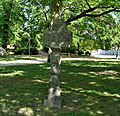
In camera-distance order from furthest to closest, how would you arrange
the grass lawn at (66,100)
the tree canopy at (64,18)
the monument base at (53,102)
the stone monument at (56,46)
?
the tree canopy at (64,18) → the stone monument at (56,46) → the monument base at (53,102) → the grass lawn at (66,100)

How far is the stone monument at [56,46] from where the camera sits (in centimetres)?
757

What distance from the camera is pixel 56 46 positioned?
24.9 ft

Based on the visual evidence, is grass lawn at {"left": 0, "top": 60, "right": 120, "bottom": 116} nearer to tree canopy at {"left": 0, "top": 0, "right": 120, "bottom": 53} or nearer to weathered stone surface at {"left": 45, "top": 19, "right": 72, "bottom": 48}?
weathered stone surface at {"left": 45, "top": 19, "right": 72, "bottom": 48}

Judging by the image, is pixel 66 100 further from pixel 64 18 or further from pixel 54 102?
pixel 64 18

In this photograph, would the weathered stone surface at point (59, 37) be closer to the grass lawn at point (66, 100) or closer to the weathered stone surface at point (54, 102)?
the weathered stone surface at point (54, 102)

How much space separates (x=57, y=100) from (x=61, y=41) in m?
1.53

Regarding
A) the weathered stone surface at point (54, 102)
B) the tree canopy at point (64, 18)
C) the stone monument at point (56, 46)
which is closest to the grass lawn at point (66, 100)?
the weathered stone surface at point (54, 102)

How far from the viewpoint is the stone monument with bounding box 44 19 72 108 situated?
7570 mm

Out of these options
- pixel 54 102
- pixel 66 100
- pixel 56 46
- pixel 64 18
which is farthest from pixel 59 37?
pixel 64 18

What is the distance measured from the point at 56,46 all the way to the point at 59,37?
25 cm

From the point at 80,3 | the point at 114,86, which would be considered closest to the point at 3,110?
the point at 114,86

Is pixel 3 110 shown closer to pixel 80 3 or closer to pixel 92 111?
pixel 92 111

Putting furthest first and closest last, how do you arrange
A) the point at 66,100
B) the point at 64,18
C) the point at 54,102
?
the point at 64,18
the point at 66,100
the point at 54,102

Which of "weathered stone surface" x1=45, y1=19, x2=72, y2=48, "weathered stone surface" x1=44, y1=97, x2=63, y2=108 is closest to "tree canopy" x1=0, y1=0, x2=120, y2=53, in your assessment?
"weathered stone surface" x1=45, y1=19, x2=72, y2=48
